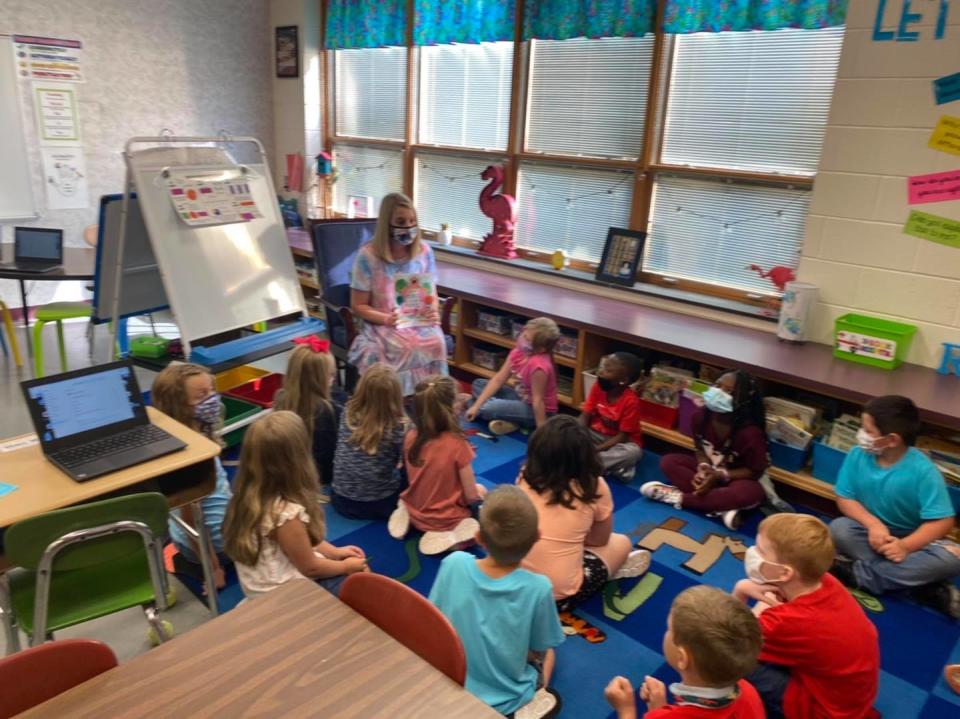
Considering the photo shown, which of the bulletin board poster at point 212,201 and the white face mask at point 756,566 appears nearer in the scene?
the white face mask at point 756,566

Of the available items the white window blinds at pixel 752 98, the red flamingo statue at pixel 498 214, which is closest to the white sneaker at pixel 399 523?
the red flamingo statue at pixel 498 214

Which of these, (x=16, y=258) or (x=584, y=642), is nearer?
(x=584, y=642)

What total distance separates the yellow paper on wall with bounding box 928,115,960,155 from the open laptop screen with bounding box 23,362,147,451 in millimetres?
3176

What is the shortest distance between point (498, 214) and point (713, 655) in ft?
12.1

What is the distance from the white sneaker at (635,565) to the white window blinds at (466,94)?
3.06 m

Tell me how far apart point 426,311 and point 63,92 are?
3.49m

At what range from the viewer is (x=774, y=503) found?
121 inches

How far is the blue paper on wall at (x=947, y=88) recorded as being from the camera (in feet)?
9.42

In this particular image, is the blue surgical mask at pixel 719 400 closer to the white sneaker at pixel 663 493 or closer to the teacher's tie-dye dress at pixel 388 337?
the white sneaker at pixel 663 493

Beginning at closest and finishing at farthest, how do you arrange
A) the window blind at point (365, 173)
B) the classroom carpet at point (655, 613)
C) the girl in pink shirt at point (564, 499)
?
the classroom carpet at point (655, 613) → the girl in pink shirt at point (564, 499) → the window blind at point (365, 173)

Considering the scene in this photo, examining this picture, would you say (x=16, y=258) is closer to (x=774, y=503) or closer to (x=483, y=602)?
(x=483, y=602)

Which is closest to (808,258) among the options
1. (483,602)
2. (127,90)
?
(483,602)

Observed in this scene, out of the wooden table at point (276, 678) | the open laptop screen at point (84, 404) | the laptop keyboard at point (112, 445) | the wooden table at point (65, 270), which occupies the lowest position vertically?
the wooden table at point (276, 678)

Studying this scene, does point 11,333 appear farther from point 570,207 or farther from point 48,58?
point 570,207
